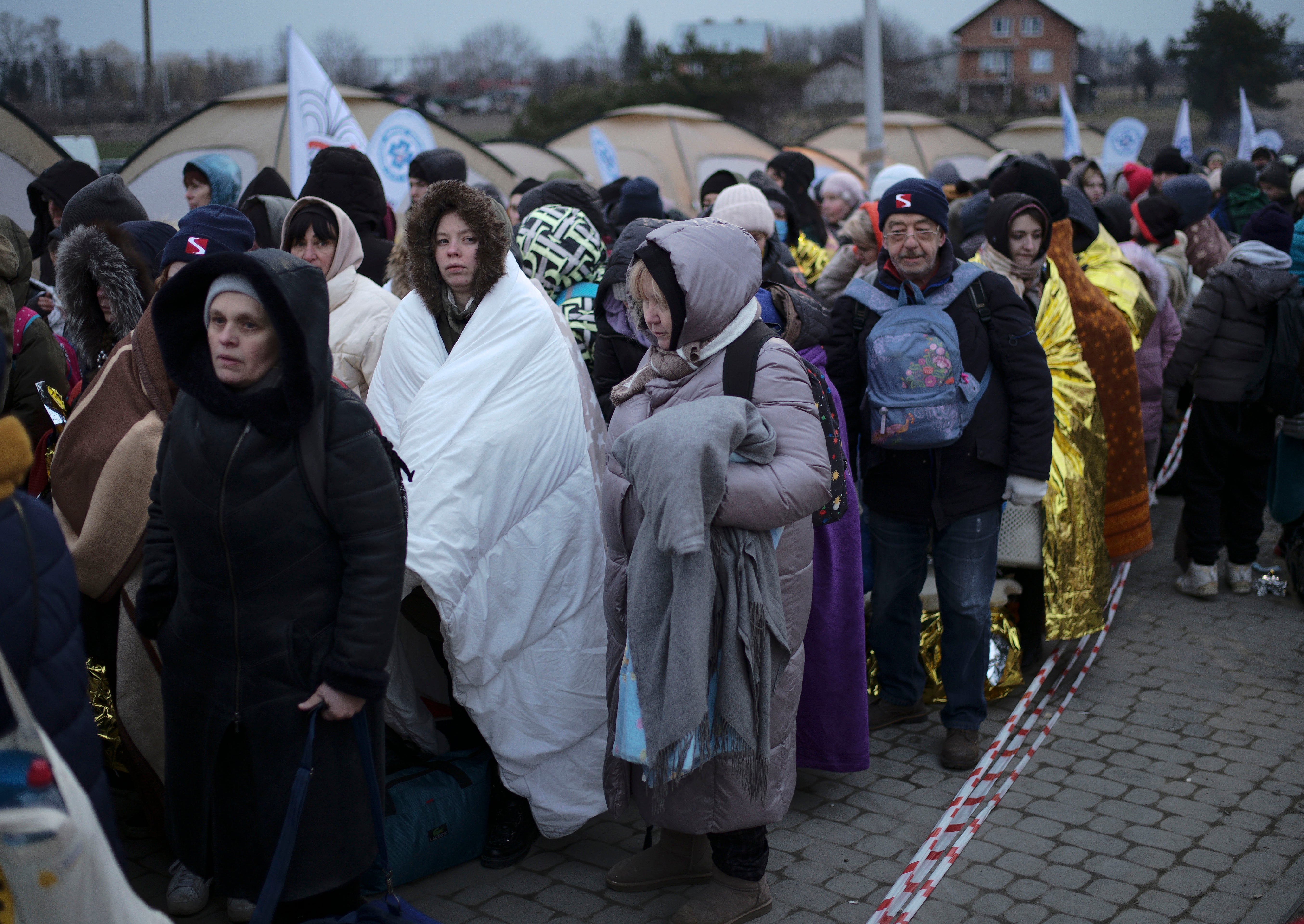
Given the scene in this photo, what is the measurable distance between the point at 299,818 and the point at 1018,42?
7324 centimetres

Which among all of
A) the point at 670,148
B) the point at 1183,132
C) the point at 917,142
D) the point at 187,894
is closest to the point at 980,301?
the point at 187,894

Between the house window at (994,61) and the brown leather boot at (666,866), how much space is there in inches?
2727

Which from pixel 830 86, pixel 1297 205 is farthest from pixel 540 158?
pixel 830 86

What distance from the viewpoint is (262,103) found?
1344cm

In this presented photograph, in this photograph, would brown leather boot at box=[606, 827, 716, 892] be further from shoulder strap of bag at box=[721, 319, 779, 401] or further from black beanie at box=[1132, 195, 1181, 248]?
black beanie at box=[1132, 195, 1181, 248]

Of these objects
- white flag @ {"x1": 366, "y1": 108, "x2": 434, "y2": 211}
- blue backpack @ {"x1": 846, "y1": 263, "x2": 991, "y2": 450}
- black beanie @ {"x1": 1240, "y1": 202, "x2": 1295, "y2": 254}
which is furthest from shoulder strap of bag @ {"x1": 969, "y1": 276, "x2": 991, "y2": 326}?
white flag @ {"x1": 366, "y1": 108, "x2": 434, "y2": 211}

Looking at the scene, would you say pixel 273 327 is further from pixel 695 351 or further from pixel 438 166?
pixel 438 166

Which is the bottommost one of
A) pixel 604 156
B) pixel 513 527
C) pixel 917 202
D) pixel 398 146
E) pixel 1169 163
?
pixel 513 527

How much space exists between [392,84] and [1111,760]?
48573mm

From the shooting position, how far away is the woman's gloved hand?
3906 millimetres

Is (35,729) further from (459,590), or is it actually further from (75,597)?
(459,590)

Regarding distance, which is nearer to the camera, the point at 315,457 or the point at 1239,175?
the point at 315,457

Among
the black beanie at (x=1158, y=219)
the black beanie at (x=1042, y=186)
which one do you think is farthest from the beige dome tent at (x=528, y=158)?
the black beanie at (x=1042, y=186)

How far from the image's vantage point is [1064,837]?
351cm
